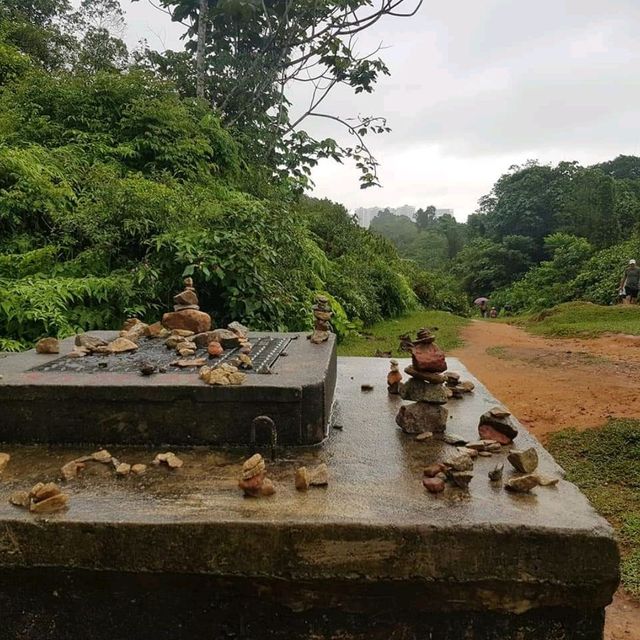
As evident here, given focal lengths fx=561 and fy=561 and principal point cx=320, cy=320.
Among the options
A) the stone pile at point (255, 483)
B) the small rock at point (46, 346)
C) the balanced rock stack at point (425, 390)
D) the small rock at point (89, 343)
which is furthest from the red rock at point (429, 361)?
the small rock at point (46, 346)

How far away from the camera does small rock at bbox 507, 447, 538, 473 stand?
1601 millimetres

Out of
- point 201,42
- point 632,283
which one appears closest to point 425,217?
point 632,283

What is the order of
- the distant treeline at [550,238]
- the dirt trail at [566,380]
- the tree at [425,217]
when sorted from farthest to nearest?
the tree at [425,217] < the distant treeline at [550,238] < the dirt trail at [566,380]

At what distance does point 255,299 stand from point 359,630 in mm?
4002

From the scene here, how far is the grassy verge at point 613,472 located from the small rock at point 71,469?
206cm

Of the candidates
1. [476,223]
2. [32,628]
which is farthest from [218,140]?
[476,223]

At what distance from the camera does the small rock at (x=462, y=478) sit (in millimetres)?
1502

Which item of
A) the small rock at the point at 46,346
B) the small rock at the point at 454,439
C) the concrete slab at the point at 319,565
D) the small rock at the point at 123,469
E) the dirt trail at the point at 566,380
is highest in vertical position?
the small rock at the point at 46,346

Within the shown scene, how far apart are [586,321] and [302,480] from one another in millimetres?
11762

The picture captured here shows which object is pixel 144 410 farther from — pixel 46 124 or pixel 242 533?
pixel 46 124

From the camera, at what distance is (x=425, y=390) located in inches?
77.7

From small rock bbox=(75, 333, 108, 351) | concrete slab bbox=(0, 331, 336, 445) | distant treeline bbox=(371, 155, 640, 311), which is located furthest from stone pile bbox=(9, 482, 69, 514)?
distant treeline bbox=(371, 155, 640, 311)

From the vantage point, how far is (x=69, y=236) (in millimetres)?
5324

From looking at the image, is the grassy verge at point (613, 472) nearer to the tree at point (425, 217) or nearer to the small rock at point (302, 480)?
the small rock at point (302, 480)
